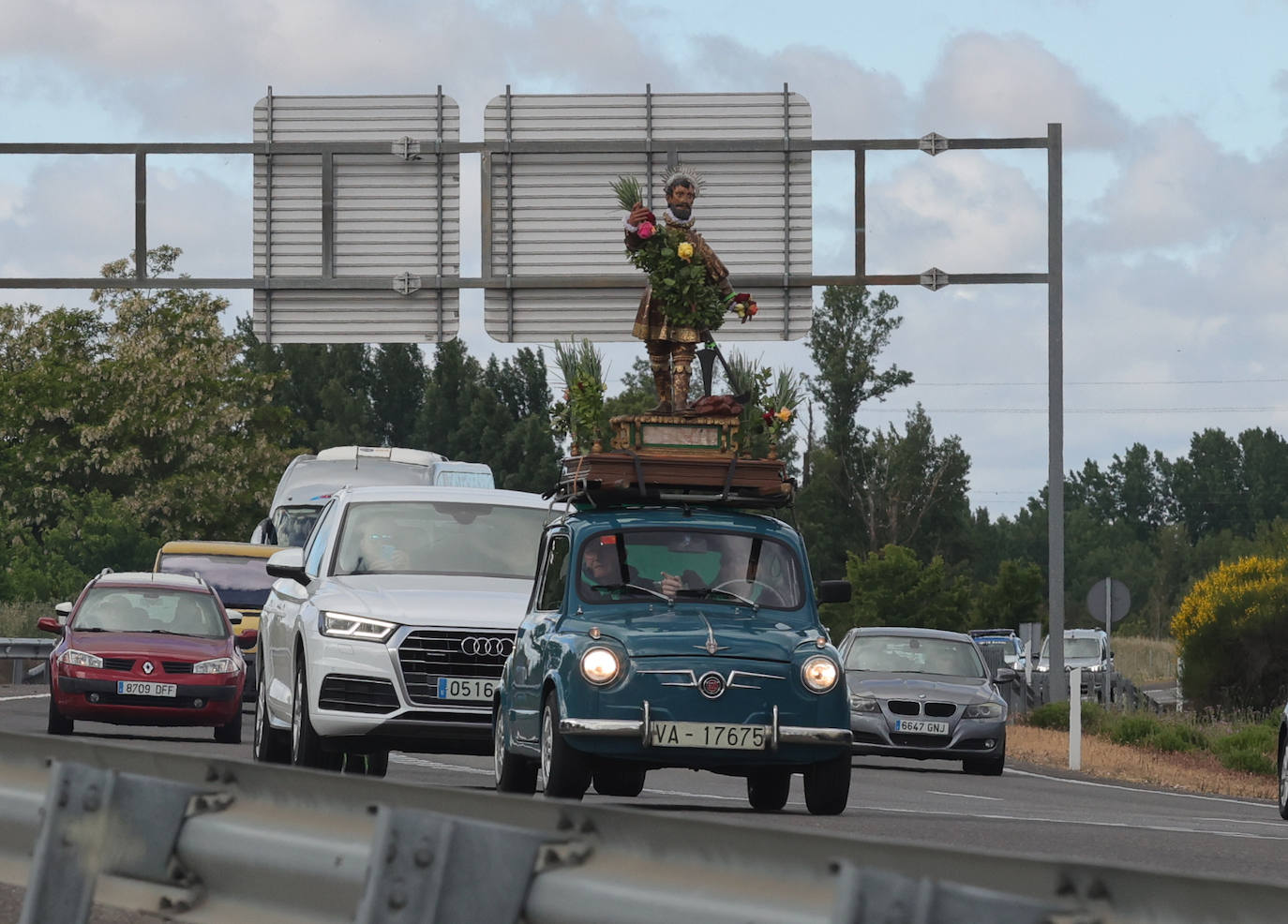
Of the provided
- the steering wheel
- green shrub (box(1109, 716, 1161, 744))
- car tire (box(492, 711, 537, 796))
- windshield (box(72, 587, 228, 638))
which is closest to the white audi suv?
car tire (box(492, 711, 537, 796))

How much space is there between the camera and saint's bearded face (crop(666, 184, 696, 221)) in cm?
1819

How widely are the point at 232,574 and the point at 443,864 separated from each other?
29.1 meters

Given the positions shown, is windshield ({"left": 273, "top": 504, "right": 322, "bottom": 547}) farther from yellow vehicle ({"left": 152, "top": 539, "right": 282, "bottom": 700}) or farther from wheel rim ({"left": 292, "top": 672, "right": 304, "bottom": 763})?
wheel rim ({"left": 292, "top": 672, "right": 304, "bottom": 763})

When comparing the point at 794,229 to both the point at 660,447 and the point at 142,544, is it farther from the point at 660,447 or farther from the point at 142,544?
the point at 142,544

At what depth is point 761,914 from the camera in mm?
4812

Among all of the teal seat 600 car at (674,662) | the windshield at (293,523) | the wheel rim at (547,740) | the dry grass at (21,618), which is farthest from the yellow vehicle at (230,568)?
the wheel rim at (547,740)

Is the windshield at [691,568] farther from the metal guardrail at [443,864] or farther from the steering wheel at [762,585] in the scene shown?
the metal guardrail at [443,864]

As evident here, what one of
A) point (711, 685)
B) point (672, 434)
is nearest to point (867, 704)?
point (672, 434)

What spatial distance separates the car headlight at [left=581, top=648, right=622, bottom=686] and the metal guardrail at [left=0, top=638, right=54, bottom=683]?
84.8 feet

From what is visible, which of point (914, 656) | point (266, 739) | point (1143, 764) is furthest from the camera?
point (1143, 764)

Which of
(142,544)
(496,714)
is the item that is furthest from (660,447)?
(142,544)

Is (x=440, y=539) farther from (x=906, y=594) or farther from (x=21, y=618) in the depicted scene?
(x=906, y=594)

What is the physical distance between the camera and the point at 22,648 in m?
39.0

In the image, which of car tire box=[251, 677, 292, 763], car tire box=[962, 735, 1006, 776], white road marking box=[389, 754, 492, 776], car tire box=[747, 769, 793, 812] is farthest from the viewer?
car tire box=[962, 735, 1006, 776]
